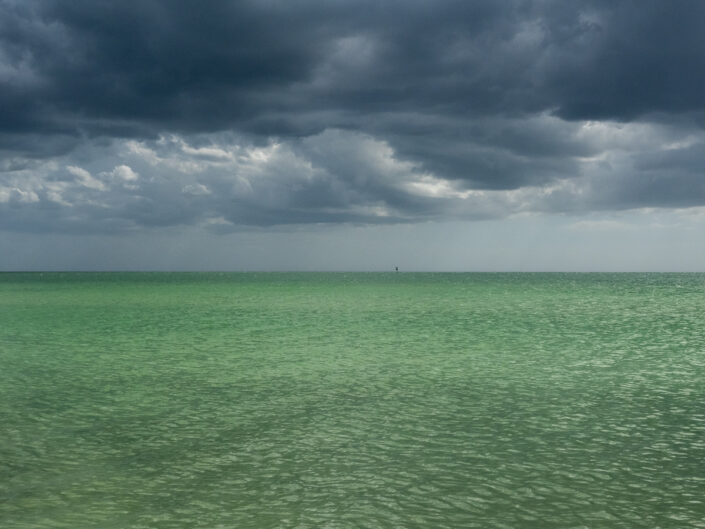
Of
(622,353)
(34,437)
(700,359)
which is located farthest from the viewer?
(622,353)

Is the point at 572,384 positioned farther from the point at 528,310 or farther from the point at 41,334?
the point at 528,310

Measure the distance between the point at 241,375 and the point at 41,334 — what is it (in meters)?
24.2

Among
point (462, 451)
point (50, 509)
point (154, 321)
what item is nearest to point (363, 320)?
point (154, 321)

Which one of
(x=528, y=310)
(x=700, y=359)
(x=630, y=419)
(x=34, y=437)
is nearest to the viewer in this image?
(x=34, y=437)

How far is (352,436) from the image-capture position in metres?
17.7

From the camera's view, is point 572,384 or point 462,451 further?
point 572,384

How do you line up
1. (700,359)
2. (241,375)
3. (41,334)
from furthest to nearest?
(41,334), (700,359), (241,375)

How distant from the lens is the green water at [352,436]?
487 inches

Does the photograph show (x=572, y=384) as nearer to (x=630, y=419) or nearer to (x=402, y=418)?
(x=630, y=419)

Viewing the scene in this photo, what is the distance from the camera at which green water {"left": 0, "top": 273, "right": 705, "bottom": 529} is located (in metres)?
12.4

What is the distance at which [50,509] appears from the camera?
489 inches

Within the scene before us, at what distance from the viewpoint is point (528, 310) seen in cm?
7400

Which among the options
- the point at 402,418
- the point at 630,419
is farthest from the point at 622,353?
the point at 402,418

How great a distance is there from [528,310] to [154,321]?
4059cm
